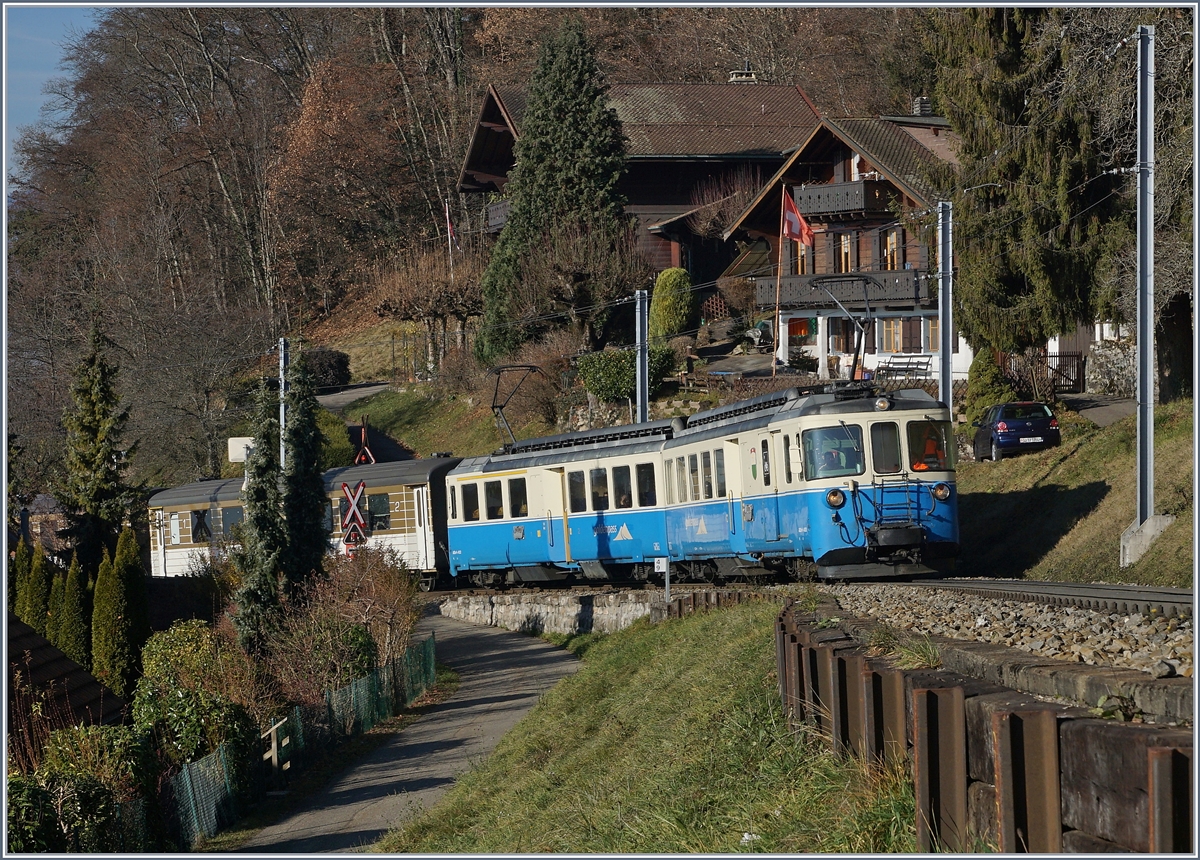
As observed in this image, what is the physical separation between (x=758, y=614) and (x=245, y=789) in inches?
259

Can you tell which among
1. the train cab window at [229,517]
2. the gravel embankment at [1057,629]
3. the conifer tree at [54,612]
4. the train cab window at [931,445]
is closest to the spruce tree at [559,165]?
the train cab window at [229,517]

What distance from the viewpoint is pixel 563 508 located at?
84.7 feet

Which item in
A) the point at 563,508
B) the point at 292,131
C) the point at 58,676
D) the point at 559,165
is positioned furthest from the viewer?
the point at 292,131

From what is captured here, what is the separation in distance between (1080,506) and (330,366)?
136 feet

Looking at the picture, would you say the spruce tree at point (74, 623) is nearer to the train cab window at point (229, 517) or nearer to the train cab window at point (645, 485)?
the train cab window at point (229, 517)

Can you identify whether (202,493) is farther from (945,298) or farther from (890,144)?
(890,144)

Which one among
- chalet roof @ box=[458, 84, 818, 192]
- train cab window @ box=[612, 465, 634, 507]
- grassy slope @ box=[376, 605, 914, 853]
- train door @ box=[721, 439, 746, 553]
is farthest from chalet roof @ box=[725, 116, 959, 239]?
grassy slope @ box=[376, 605, 914, 853]

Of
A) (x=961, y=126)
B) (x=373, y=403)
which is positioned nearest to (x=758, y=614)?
(x=961, y=126)

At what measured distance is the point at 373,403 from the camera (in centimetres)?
5712

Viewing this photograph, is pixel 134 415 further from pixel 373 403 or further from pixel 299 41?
pixel 299 41

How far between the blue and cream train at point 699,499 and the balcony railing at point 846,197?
18.7m

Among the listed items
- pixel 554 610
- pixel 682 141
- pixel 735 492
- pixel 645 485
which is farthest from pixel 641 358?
pixel 682 141

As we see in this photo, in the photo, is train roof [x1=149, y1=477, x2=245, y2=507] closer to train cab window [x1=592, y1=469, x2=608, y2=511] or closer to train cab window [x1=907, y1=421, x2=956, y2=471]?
train cab window [x1=592, y1=469, x2=608, y2=511]

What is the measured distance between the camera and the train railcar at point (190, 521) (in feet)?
116
